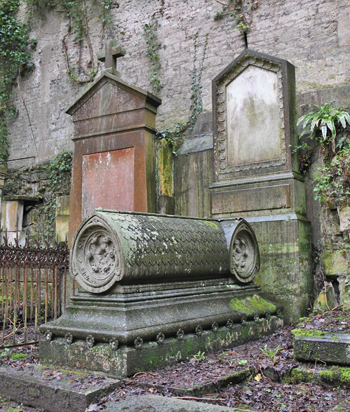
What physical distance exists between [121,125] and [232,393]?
4335mm

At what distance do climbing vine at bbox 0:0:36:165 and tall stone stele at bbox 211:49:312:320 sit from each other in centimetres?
660

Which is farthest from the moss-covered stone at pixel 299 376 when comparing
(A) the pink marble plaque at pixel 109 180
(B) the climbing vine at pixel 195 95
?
(B) the climbing vine at pixel 195 95

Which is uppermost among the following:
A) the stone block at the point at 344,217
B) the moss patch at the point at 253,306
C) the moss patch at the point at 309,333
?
the stone block at the point at 344,217

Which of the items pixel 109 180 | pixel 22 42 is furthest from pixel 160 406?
pixel 22 42

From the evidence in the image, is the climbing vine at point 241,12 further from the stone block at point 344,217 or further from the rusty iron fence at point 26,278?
the rusty iron fence at point 26,278

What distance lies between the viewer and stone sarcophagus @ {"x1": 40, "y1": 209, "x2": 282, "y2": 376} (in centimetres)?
337

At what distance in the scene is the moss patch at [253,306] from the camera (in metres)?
4.56

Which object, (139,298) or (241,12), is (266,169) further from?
(241,12)

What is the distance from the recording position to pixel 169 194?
647 cm

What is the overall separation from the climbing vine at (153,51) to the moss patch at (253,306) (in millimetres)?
5595

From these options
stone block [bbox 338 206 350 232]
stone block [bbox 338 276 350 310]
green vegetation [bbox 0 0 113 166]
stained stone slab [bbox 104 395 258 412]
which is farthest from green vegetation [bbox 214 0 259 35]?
stained stone slab [bbox 104 395 258 412]

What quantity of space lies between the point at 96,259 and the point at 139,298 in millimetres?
515

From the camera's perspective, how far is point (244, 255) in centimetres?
505

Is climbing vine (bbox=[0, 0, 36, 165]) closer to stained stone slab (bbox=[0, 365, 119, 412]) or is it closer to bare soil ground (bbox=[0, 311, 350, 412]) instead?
bare soil ground (bbox=[0, 311, 350, 412])
